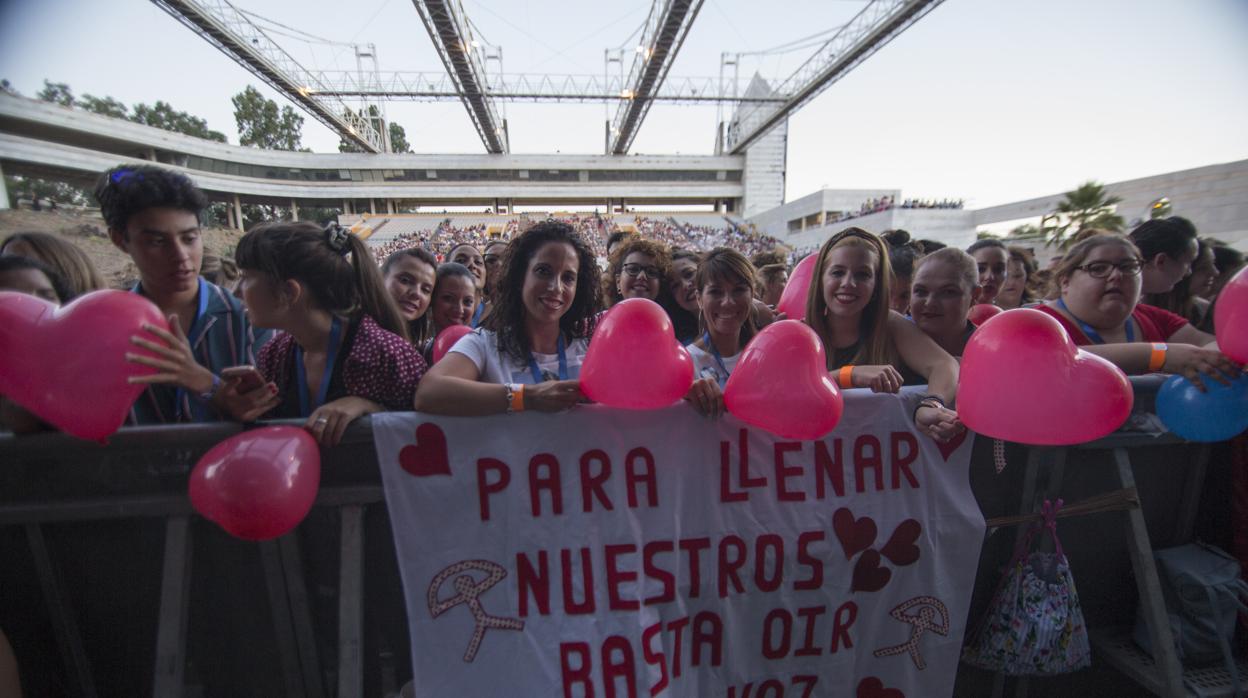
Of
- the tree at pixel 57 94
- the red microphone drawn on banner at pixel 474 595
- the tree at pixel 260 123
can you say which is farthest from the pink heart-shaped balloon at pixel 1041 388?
the tree at pixel 260 123

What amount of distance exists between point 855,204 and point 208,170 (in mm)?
52547

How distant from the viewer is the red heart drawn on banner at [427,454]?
1612 mm

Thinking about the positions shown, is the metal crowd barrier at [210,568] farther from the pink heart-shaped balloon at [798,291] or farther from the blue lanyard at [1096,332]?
the pink heart-shaped balloon at [798,291]

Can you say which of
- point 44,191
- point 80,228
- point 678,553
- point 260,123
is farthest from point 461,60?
point 260,123

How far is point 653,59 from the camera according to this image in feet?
99.6

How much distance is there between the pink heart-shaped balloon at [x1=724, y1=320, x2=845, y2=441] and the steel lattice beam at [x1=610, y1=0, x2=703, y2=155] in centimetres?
2922

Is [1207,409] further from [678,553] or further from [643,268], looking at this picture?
[643,268]

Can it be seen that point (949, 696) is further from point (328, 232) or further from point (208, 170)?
point (208, 170)

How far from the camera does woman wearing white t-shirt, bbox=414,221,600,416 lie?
2.05 meters

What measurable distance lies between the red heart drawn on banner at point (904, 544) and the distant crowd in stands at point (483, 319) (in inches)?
15.2

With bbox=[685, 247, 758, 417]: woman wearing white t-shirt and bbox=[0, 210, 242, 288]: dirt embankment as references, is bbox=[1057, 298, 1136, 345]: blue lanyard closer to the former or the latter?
bbox=[685, 247, 758, 417]: woman wearing white t-shirt

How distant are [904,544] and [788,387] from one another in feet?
3.12

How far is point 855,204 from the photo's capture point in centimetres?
3325

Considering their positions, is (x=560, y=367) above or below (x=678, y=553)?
above
